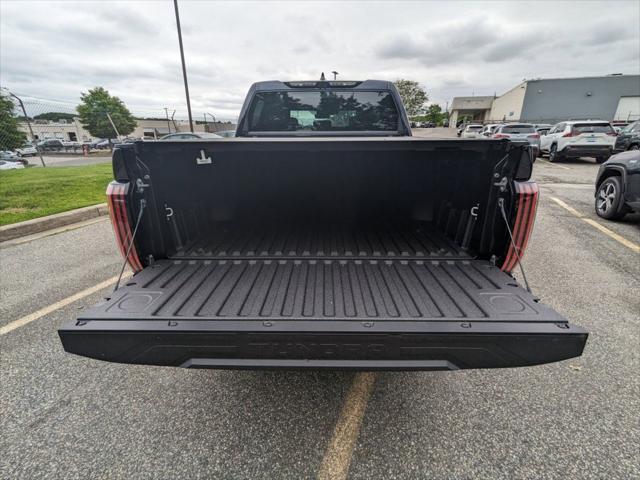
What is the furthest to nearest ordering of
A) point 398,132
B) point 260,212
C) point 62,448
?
point 398,132, point 260,212, point 62,448

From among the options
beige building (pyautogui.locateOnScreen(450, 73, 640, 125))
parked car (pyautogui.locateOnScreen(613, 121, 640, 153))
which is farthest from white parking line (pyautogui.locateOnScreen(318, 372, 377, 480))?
beige building (pyautogui.locateOnScreen(450, 73, 640, 125))

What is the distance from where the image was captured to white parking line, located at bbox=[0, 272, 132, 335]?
304 centimetres

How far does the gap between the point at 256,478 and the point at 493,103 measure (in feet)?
245

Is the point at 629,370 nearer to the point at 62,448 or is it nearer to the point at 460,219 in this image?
the point at 460,219

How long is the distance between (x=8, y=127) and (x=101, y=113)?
2168 centimetres

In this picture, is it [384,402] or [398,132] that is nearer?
[384,402]

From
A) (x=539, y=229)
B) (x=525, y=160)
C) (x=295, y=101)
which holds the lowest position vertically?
(x=539, y=229)

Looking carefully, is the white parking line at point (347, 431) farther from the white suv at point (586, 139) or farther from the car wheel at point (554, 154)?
the car wheel at point (554, 154)

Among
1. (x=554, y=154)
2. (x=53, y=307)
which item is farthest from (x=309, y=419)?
(x=554, y=154)

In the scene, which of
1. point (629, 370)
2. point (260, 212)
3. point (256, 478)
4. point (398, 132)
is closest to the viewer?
point (256, 478)

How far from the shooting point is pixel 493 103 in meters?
62.6

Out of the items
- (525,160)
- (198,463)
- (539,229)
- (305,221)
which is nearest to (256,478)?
(198,463)

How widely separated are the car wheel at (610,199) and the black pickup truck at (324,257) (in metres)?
5.37

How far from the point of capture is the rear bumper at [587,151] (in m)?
14.0
